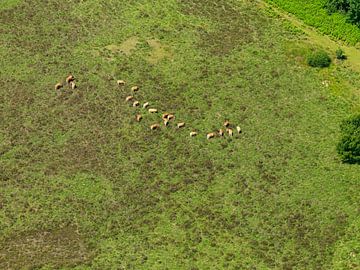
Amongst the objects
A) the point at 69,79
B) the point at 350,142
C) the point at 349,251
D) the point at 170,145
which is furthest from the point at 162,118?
the point at 349,251

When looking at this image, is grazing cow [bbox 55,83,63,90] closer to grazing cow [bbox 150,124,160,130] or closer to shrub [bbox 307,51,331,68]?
grazing cow [bbox 150,124,160,130]

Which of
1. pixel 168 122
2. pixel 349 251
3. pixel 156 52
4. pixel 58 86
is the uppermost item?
pixel 156 52

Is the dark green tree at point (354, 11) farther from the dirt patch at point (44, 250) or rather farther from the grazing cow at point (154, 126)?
the dirt patch at point (44, 250)

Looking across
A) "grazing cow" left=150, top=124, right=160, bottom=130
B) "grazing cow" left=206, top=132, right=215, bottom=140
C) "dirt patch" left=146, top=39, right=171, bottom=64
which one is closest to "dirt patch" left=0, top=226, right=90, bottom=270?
"grazing cow" left=150, top=124, right=160, bottom=130

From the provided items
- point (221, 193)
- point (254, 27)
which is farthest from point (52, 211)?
point (254, 27)

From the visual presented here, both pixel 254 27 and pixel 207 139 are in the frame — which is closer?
pixel 207 139

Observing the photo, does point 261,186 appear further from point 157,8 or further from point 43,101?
point 157,8

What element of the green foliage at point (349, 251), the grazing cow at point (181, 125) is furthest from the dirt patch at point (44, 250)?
the green foliage at point (349, 251)

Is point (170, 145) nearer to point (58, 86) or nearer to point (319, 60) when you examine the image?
point (58, 86)
